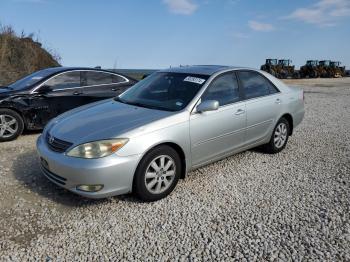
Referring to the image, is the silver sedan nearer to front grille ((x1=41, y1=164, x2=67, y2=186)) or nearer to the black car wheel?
front grille ((x1=41, y1=164, x2=67, y2=186))

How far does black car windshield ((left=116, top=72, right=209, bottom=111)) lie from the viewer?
4.41m

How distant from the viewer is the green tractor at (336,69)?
43.9 meters

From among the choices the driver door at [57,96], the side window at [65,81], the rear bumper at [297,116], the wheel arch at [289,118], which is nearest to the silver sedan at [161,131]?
the wheel arch at [289,118]

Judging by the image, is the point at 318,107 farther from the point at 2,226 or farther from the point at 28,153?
the point at 2,226

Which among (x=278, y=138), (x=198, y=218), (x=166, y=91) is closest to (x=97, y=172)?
(x=198, y=218)

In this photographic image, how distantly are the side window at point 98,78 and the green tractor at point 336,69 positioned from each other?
4236cm

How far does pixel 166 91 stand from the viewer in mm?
4715

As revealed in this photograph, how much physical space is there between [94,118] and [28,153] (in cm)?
219

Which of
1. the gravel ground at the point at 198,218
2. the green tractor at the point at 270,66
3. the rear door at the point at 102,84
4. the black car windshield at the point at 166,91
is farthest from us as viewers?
the green tractor at the point at 270,66

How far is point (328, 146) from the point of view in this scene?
6.43m

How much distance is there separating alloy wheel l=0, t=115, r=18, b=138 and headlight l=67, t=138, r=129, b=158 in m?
3.67

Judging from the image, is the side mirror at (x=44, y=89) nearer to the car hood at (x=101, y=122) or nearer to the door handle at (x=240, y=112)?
the car hood at (x=101, y=122)

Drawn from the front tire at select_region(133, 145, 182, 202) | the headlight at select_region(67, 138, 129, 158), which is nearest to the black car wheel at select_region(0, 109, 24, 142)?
the headlight at select_region(67, 138, 129, 158)

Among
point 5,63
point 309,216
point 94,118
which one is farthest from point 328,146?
point 5,63
